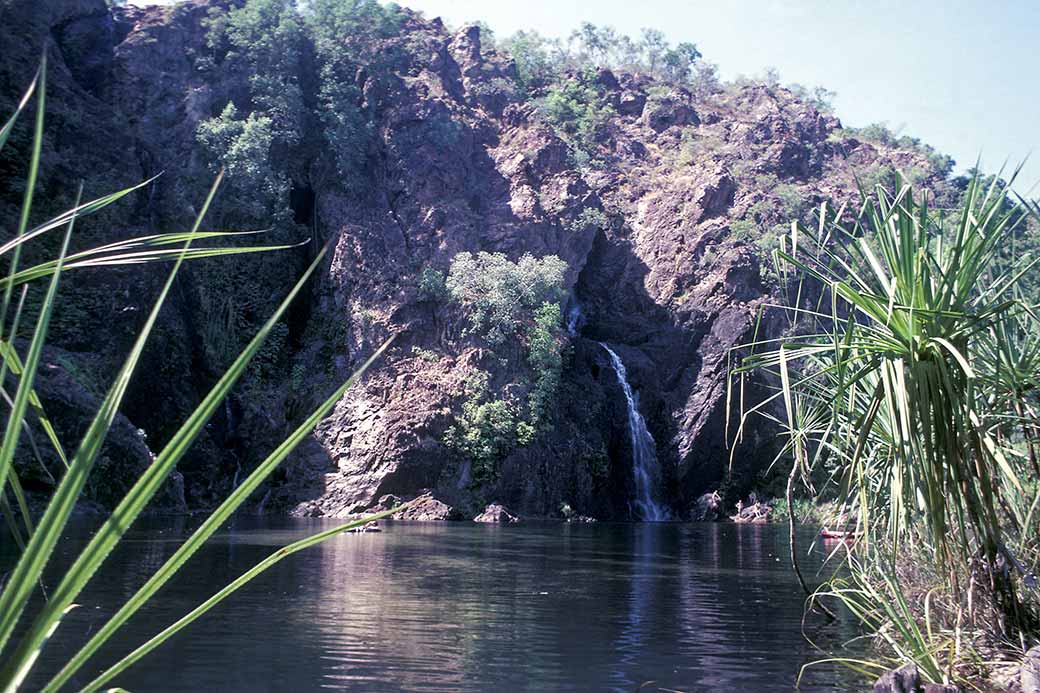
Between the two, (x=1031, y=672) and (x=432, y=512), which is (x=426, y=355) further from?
(x=1031, y=672)

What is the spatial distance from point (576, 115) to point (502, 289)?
26.3m

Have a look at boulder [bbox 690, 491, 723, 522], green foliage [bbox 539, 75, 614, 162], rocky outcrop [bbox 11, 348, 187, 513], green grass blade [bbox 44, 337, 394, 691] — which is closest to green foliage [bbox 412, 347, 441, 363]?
boulder [bbox 690, 491, 723, 522]

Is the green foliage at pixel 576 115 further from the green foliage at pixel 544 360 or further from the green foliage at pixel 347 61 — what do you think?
the green foliage at pixel 544 360

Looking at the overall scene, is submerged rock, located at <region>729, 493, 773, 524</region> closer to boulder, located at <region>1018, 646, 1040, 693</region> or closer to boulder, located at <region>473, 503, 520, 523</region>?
boulder, located at <region>473, 503, 520, 523</region>

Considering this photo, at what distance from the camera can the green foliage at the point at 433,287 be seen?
4566 centimetres

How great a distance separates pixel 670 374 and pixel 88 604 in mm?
37654

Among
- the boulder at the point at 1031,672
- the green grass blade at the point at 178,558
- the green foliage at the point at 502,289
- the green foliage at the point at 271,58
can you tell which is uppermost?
the green foliage at the point at 271,58

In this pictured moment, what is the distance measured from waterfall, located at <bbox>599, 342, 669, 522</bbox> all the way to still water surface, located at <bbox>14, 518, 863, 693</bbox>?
20735mm

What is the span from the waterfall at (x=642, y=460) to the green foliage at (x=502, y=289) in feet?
18.4

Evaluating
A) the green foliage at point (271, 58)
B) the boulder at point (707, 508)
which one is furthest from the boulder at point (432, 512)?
the green foliage at point (271, 58)

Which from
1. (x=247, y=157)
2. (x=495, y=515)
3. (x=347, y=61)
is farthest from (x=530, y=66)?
(x=495, y=515)

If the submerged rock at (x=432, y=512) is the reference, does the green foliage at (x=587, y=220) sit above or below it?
above

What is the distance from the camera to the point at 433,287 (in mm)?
45594

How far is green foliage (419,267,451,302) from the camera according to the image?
150 feet
